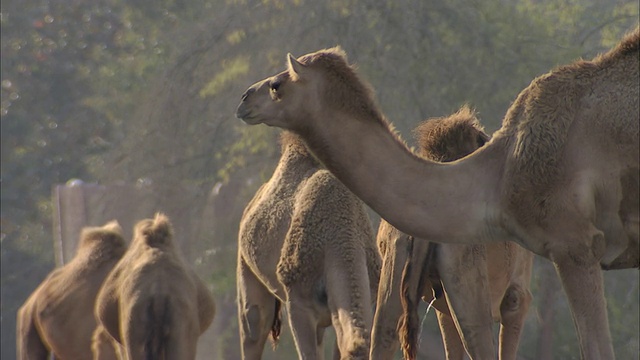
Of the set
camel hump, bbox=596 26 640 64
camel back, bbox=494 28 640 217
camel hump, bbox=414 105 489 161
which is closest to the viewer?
camel back, bbox=494 28 640 217

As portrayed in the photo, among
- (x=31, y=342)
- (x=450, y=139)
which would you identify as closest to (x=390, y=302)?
(x=450, y=139)

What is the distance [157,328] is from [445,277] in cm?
202

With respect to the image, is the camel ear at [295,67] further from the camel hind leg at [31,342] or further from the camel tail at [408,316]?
the camel hind leg at [31,342]

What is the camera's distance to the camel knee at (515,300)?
8125mm

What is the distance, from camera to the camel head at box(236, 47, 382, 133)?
6.25 metres

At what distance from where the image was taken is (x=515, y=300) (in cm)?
813

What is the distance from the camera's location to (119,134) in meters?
27.2

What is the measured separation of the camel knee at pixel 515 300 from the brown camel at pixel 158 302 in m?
Answer: 1.96

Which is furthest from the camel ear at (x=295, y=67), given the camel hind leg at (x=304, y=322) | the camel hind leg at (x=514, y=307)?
the camel hind leg at (x=514, y=307)

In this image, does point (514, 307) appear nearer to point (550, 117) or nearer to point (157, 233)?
point (550, 117)

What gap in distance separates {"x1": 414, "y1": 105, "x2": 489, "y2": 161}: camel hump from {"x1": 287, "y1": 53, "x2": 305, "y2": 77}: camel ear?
1.49 meters

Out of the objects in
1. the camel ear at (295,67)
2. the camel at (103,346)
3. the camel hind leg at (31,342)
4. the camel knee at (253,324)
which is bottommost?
the camel knee at (253,324)

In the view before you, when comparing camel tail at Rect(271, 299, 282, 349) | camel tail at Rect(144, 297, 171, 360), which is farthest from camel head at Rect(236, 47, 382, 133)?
camel tail at Rect(271, 299, 282, 349)

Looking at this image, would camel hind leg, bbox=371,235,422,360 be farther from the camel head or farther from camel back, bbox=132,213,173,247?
camel back, bbox=132,213,173,247
